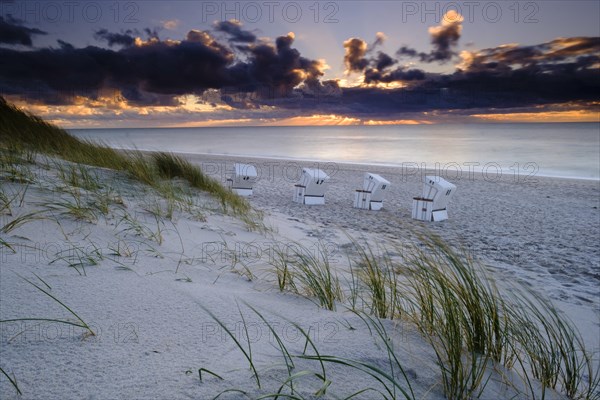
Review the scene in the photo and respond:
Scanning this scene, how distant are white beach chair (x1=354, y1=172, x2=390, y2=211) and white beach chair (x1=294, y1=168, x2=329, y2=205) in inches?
Answer: 34.4

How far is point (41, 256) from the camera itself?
7.94 feet

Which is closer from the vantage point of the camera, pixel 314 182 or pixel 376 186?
pixel 376 186

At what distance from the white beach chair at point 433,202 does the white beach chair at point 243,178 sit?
404 centimetres

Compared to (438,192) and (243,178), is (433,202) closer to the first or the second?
(438,192)

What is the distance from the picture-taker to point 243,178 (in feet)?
33.0

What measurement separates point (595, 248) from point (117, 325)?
7.33 meters

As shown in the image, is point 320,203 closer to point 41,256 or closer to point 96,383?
point 41,256

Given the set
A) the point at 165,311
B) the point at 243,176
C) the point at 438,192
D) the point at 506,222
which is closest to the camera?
the point at 165,311

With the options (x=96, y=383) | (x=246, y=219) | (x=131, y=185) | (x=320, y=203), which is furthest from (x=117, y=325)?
(x=320, y=203)

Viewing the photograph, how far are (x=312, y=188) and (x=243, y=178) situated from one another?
1.90 meters

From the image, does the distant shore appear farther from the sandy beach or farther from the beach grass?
the beach grass

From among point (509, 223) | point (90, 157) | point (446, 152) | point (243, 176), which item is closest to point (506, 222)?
point (509, 223)

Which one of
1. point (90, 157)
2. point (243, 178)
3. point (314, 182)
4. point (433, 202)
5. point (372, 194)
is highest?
point (90, 157)

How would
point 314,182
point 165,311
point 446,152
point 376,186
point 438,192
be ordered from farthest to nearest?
point 446,152 < point 314,182 < point 376,186 < point 438,192 < point 165,311
